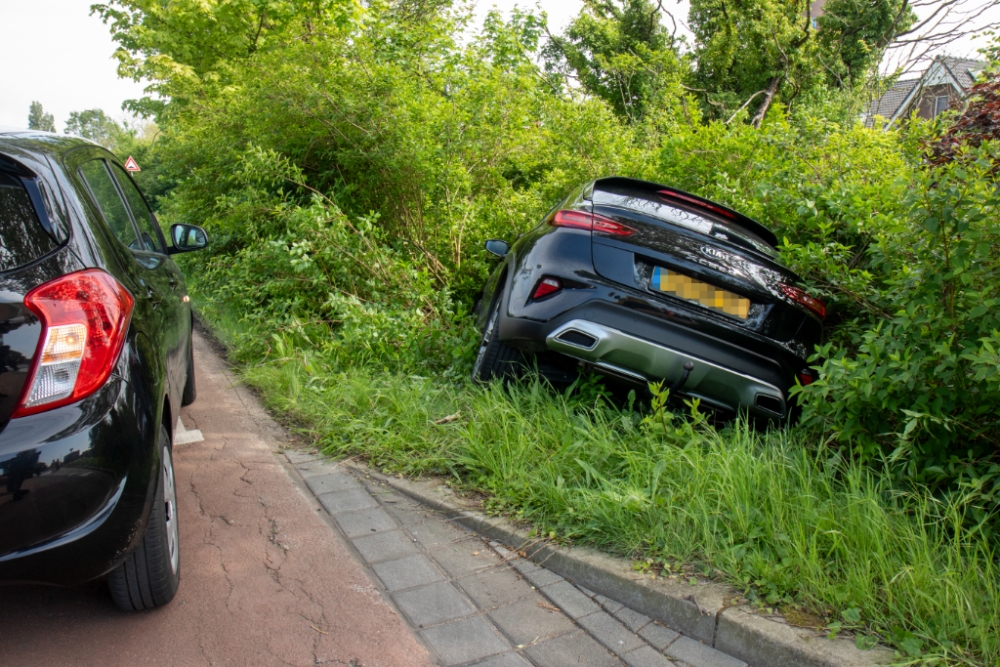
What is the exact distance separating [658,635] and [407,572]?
1.02 meters

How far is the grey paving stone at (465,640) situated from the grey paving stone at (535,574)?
0.34 m

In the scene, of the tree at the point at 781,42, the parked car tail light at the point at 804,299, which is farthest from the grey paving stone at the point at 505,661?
the tree at the point at 781,42

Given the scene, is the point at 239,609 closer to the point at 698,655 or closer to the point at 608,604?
the point at 608,604

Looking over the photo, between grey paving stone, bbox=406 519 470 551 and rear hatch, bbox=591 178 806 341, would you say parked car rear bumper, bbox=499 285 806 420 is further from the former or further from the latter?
grey paving stone, bbox=406 519 470 551

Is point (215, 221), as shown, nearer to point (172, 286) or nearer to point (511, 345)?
point (172, 286)

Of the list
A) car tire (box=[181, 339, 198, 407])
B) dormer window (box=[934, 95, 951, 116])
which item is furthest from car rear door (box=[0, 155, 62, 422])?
dormer window (box=[934, 95, 951, 116])

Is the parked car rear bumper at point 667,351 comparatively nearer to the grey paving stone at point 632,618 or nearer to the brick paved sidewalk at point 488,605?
the brick paved sidewalk at point 488,605

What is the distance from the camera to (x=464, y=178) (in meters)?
6.89

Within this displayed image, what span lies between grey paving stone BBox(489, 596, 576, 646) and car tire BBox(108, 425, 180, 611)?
3.82ft

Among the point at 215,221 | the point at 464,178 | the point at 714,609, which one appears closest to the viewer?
the point at 714,609

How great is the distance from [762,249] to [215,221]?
237 inches

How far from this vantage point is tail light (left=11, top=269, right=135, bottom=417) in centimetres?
219

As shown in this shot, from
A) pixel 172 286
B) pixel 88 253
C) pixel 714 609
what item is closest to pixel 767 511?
→ pixel 714 609

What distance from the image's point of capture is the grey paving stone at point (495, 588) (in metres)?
2.91
